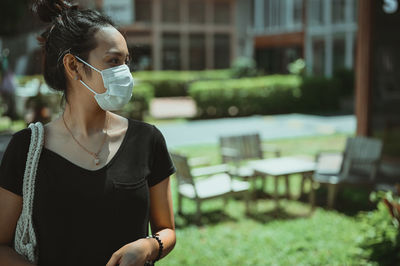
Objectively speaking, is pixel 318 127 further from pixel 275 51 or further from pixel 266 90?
pixel 275 51

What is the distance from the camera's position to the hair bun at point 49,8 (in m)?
2.09

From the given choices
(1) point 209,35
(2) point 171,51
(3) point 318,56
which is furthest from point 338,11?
(2) point 171,51

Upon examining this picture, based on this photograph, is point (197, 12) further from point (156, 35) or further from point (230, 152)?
point (230, 152)

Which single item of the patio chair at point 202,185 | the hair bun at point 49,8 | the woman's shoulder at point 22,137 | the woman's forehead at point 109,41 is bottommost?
the patio chair at point 202,185

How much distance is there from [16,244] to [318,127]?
49.1 ft

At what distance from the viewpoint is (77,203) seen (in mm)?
1942

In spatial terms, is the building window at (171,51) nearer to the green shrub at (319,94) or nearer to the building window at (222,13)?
the building window at (222,13)

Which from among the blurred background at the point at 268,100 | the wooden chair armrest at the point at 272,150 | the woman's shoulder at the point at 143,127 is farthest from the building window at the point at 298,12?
the woman's shoulder at the point at 143,127

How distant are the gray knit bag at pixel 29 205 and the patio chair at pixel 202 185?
16.2 ft

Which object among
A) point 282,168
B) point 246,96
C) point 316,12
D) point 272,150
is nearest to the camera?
point 282,168

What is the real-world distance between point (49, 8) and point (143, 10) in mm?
36829

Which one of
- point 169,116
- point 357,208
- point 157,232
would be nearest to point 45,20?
point 157,232

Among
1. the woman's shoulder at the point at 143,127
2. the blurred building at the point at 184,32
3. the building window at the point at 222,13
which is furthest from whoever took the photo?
the building window at the point at 222,13

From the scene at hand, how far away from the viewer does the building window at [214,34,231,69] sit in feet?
136
